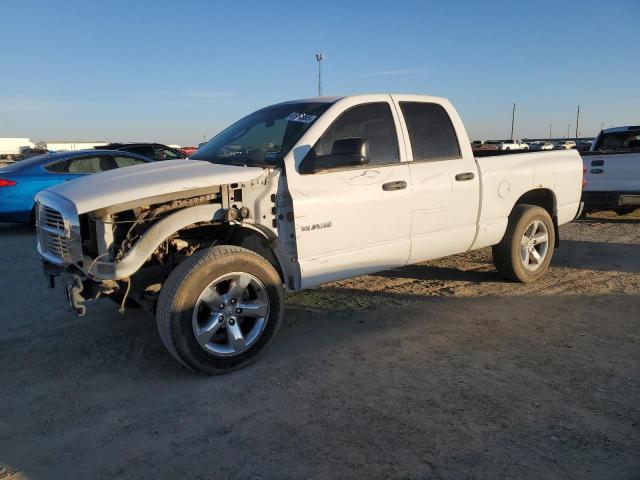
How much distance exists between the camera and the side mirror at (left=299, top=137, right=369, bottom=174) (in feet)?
12.8

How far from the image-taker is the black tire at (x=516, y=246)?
5469 millimetres

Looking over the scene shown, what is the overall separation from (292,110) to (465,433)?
304 centimetres

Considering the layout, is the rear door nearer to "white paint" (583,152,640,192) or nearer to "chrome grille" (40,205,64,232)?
"chrome grille" (40,205,64,232)

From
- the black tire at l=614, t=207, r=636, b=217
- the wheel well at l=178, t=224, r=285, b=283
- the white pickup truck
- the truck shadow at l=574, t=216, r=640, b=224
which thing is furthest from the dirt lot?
the truck shadow at l=574, t=216, r=640, b=224

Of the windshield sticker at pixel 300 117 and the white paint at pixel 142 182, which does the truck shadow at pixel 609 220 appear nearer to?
the windshield sticker at pixel 300 117

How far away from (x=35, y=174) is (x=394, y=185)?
7.40 metres

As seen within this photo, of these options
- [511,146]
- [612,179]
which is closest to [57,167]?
[612,179]

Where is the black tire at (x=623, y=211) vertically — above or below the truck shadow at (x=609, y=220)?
above

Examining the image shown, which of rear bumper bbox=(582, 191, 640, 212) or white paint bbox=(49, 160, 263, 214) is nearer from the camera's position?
white paint bbox=(49, 160, 263, 214)

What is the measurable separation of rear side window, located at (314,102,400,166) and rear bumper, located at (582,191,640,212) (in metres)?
6.29

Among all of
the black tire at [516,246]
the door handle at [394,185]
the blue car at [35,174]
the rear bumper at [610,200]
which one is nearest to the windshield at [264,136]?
the door handle at [394,185]

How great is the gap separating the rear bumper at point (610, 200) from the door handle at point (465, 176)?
5.39 meters

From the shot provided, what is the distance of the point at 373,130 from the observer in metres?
4.43

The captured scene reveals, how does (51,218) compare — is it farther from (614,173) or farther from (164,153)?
(164,153)
